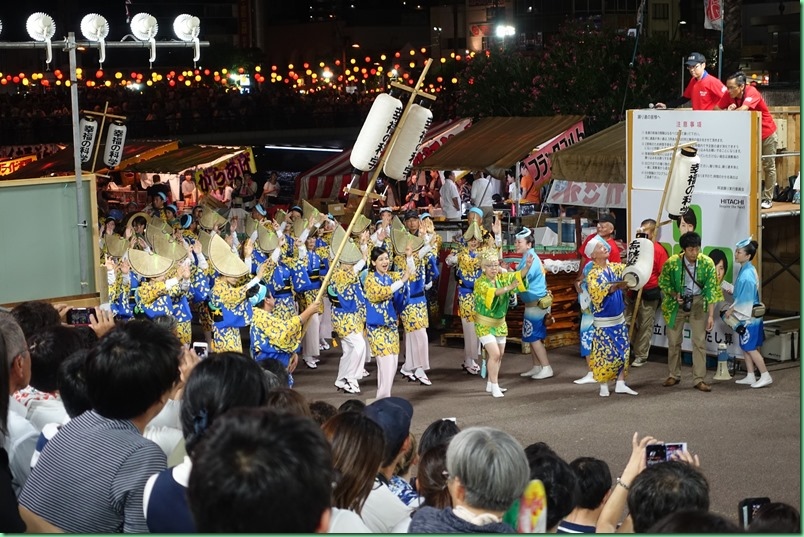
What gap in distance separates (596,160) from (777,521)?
1000 cm

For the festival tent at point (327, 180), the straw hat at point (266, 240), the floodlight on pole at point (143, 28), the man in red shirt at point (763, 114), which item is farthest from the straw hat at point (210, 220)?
the festival tent at point (327, 180)

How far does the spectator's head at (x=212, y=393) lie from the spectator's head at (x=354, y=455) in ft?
1.46

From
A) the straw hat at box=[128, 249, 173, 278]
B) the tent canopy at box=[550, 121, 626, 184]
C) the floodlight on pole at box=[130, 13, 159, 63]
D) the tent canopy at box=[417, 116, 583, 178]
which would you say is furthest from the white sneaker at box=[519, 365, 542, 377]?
the floodlight on pole at box=[130, 13, 159, 63]

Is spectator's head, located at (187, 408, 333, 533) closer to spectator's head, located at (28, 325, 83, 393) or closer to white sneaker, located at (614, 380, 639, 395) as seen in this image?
spectator's head, located at (28, 325, 83, 393)

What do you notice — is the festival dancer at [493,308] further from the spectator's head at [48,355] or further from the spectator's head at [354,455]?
the spectator's head at [354,455]

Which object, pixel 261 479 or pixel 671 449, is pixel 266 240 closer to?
pixel 671 449

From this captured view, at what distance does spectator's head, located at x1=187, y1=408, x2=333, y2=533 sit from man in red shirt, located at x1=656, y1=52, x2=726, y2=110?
1058 cm

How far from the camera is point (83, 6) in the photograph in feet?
160

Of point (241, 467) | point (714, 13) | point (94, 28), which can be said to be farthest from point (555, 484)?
point (714, 13)

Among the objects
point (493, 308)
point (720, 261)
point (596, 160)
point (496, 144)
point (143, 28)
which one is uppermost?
point (143, 28)

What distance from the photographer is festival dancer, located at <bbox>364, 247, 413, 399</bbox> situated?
11.4 metres

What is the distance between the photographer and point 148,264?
11234 millimetres

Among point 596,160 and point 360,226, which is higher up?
point 596,160

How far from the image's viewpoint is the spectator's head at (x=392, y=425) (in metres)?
4.79
